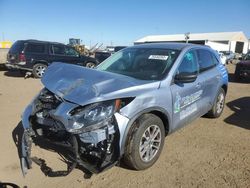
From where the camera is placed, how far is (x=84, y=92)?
345cm

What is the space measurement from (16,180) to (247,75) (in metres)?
13.5

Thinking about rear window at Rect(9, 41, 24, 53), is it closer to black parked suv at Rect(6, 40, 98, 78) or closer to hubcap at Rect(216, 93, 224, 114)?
black parked suv at Rect(6, 40, 98, 78)

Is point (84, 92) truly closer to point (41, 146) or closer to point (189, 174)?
point (41, 146)

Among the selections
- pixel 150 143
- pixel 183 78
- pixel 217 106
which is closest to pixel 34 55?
pixel 217 106

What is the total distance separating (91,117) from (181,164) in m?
1.70

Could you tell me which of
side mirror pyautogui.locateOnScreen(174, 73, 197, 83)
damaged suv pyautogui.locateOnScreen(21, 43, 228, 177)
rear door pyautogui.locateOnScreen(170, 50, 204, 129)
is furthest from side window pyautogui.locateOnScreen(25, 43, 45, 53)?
side mirror pyautogui.locateOnScreen(174, 73, 197, 83)

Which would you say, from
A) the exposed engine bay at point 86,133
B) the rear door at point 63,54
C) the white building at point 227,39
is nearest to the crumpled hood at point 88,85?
the exposed engine bay at point 86,133

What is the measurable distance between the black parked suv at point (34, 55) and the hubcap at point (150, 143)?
10834 mm

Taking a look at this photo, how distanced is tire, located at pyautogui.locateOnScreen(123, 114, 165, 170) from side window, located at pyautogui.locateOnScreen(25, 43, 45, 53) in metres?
11.3

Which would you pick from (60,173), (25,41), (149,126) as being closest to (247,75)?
(25,41)

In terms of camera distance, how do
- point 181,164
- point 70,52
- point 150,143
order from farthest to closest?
point 70,52, point 181,164, point 150,143

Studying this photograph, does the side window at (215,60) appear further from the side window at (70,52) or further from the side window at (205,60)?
the side window at (70,52)

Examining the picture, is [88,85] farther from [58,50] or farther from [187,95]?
[58,50]

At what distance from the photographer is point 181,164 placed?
419 cm
